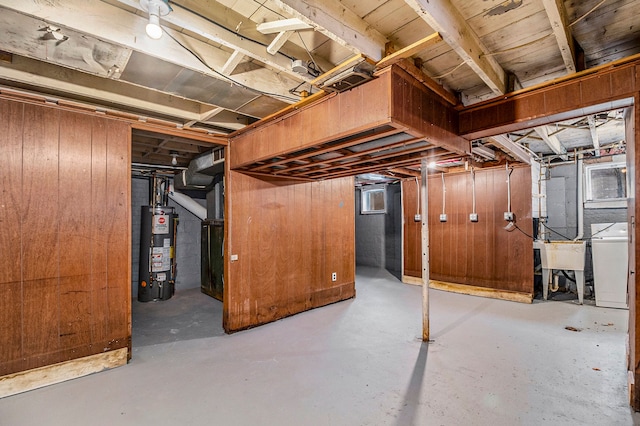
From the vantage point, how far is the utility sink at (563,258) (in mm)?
4160

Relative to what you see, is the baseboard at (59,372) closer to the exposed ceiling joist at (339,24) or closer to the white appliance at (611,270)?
the exposed ceiling joist at (339,24)

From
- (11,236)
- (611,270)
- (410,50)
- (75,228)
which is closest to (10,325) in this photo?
(11,236)

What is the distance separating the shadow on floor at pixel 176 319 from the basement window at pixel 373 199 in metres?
4.24

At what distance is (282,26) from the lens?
1603 mm

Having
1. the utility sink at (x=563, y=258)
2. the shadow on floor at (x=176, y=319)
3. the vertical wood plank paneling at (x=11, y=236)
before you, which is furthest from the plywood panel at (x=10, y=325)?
the utility sink at (x=563, y=258)

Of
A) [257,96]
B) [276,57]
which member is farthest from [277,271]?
[276,57]

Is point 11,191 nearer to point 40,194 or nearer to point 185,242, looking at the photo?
point 40,194

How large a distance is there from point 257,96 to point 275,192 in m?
1.38

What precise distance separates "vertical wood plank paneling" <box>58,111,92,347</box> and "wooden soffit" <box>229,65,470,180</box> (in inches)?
53.3

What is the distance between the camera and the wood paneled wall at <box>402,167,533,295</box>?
4.41 meters

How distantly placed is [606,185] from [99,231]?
6903mm

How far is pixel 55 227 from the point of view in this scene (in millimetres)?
2357

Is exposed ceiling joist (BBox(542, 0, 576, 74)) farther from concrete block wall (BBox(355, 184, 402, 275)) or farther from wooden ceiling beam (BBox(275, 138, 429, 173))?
concrete block wall (BBox(355, 184, 402, 275))

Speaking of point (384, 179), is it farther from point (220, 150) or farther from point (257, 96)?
point (257, 96)
